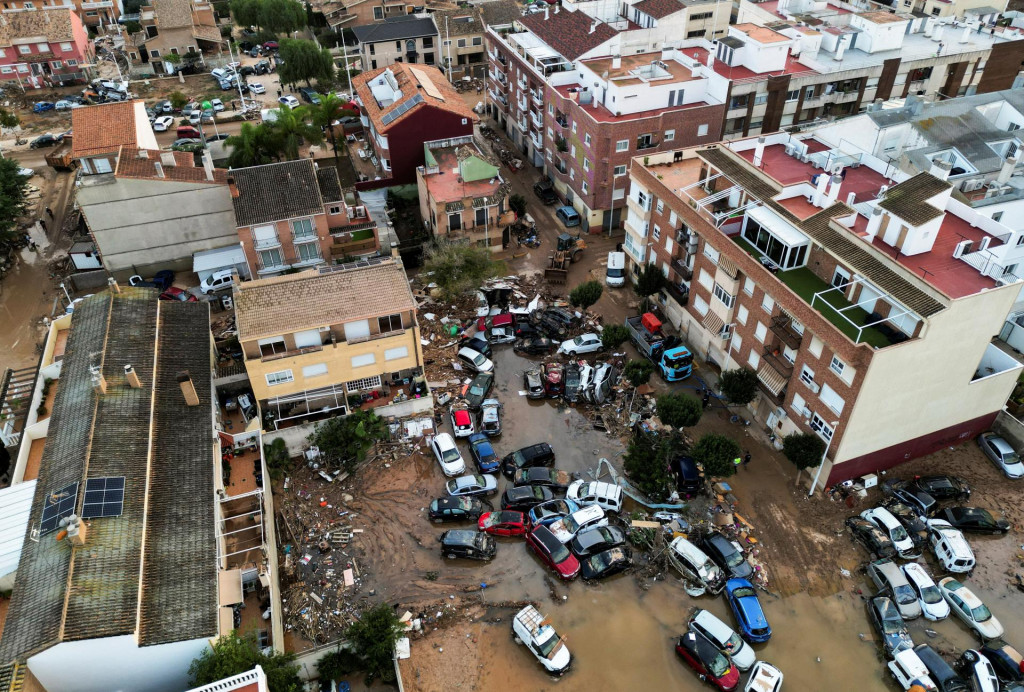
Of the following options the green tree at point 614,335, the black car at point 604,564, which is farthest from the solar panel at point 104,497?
the green tree at point 614,335

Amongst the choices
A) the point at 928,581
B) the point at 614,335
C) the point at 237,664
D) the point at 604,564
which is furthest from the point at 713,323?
the point at 237,664

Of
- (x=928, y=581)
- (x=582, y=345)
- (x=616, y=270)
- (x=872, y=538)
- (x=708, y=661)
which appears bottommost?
(x=928, y=581)

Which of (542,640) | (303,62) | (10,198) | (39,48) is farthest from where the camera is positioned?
(39,48)

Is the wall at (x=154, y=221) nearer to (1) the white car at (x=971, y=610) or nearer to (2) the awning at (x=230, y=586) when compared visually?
(2) the awning at (x=230, y=586)

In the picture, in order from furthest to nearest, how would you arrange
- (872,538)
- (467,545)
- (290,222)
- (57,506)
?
(290,222) < (872,538) < (467,545) < (57,506)

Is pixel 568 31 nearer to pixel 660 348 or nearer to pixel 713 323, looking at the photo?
pixel 660 348

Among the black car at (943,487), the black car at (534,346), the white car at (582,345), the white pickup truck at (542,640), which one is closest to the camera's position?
the white pickup truck at (542,640)

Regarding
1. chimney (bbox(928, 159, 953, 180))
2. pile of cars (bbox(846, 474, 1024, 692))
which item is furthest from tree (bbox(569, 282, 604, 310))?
chimney (bbox(928, 159, 953, 180))
